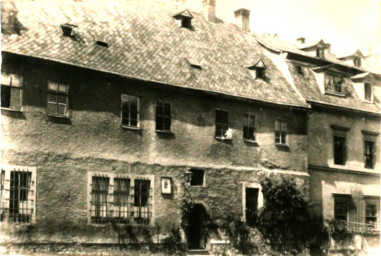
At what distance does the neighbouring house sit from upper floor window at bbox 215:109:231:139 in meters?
4.83

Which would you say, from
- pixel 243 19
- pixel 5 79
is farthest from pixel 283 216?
pixel 5 79

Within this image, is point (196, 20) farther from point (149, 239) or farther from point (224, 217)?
point (149, 239)

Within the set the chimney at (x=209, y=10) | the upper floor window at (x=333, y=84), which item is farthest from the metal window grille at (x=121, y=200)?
the upper floor window at (x=333, y=84)

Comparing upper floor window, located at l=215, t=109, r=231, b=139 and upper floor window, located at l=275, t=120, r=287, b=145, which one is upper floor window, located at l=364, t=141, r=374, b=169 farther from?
upper floor window, located at l=215, t=109, r=231, b=139

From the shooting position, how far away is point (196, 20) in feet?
89.5

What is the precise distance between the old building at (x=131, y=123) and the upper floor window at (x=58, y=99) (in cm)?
4

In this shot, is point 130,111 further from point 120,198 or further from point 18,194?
point 18,194

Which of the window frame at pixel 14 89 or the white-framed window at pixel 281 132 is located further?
the white-framed window at pixel 281 132

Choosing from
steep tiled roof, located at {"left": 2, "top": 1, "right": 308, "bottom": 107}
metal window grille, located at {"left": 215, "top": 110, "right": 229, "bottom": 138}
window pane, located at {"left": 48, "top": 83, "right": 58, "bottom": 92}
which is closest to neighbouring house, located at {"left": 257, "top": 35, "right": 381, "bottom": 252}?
steep tiled roof, located at {"left": 2, "top": 1, "right": 308, "bottom": 107}

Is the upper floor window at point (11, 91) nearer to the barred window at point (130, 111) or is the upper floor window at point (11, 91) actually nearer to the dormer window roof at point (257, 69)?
the barred window at point (130, 111)

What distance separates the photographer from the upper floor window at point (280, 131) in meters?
25.1

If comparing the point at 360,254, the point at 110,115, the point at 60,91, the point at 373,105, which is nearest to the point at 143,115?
the point at 110,115

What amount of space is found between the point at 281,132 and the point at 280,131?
0.07 m

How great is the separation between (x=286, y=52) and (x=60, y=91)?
12.3 metres
